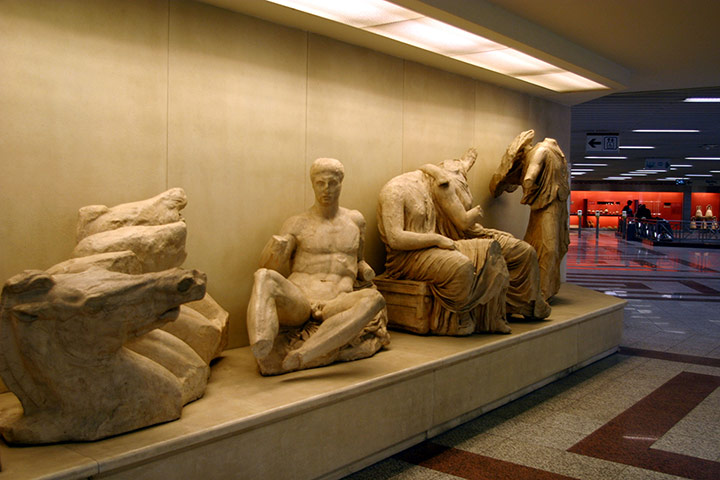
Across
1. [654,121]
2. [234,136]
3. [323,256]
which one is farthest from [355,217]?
[654,121]

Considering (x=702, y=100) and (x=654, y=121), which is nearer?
(x=702, y=100)

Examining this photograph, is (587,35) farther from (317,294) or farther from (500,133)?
(317,294)

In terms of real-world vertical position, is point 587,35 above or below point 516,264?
above

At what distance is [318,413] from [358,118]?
310 cm

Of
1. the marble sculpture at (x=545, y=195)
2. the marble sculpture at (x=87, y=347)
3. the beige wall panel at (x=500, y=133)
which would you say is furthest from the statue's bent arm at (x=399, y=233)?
the marble sculpture at (x=87, y=347)

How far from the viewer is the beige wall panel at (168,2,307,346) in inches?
184

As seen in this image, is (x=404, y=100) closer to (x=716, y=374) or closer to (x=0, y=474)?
(x=716, y=374)

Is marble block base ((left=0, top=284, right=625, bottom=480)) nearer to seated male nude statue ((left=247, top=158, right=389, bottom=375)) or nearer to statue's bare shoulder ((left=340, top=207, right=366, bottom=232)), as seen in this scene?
seated male nude statue ((left=247, top=158, right=389, bottom=375))

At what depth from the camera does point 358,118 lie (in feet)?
19.8

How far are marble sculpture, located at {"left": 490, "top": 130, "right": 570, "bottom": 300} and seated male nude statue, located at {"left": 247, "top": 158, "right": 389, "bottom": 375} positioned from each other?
9.23 feet

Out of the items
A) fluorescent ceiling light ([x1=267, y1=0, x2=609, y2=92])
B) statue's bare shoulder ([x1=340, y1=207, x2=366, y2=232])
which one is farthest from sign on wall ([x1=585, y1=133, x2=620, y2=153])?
statue's bare shoulder ([x1=340, y1=207, x2=366, y2=232])

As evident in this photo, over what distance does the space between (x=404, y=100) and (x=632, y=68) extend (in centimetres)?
317

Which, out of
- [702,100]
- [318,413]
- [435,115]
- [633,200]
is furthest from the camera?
[633,200]

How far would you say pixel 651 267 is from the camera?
1686 cm
